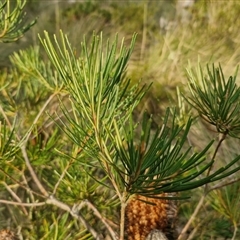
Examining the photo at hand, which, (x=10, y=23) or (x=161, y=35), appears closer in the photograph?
(x=10, y=23)

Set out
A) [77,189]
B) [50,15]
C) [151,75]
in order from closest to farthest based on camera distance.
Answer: [77,189] → [151,75] → [50,15]

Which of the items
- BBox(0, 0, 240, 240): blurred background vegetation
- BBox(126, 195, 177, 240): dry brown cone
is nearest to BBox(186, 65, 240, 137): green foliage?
BBox(126, 195, 177, 240): dry brown cone

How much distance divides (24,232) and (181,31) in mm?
1576

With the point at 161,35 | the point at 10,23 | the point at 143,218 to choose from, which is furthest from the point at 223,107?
the point at 161,35

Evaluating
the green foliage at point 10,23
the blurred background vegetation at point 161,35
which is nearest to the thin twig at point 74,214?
the green foliage at point 10,23

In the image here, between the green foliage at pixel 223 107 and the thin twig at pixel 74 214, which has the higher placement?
the green foliage at pixel 223 107

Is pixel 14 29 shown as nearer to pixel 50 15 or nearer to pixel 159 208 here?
pixel 159 208

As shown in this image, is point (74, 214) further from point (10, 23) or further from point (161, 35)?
point (161, 35)

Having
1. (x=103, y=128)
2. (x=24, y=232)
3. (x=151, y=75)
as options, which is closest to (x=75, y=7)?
(x=151, y=75)

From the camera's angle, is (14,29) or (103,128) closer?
(103,128)

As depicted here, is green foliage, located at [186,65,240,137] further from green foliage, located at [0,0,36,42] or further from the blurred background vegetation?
the blurred background vegetation

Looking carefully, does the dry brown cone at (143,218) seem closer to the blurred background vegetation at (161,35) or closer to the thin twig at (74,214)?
the thin twig at (74,214)

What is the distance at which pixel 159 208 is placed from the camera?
40 cm

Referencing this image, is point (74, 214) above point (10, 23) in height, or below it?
below
